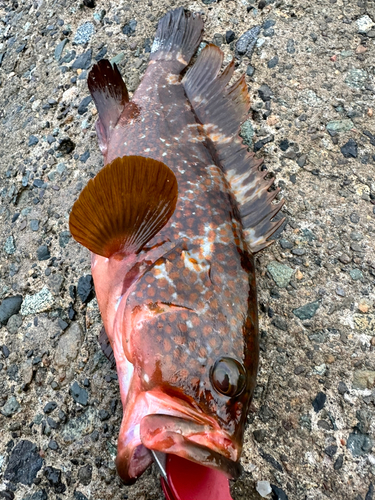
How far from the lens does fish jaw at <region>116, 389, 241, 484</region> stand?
4.96 feet

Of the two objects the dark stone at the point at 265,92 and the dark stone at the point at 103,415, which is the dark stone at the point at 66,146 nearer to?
the dark stone at the point at 265,92

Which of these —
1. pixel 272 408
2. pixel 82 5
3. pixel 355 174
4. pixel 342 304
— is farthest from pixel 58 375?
pixel 82 5

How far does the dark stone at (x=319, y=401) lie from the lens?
214 cm

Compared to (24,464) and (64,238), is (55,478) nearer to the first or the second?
(24,464)

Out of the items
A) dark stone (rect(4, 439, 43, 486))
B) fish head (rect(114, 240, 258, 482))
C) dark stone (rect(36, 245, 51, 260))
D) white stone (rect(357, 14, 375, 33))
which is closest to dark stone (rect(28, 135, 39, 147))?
dark stone (rect(36, 245, 51, 260))

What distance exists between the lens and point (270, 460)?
2.06m

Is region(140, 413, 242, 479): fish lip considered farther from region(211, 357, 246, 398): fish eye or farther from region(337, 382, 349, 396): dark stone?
region(337, 382, 349, 396): dark stone

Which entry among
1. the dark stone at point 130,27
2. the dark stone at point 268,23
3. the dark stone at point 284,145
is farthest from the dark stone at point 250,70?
the dark stone at point 130,27

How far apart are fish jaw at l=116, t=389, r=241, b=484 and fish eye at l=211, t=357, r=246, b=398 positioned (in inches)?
5.1

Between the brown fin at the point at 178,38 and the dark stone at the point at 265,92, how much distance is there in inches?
24.0

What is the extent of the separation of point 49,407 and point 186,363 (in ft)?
3.73

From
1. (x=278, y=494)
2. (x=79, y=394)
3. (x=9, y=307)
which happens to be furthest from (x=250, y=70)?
(x=278, y=494)

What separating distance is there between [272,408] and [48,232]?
1972 mm

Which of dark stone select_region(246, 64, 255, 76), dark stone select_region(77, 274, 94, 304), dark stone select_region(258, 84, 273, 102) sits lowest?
dark stone select_region(77, 274, 94, 304)
